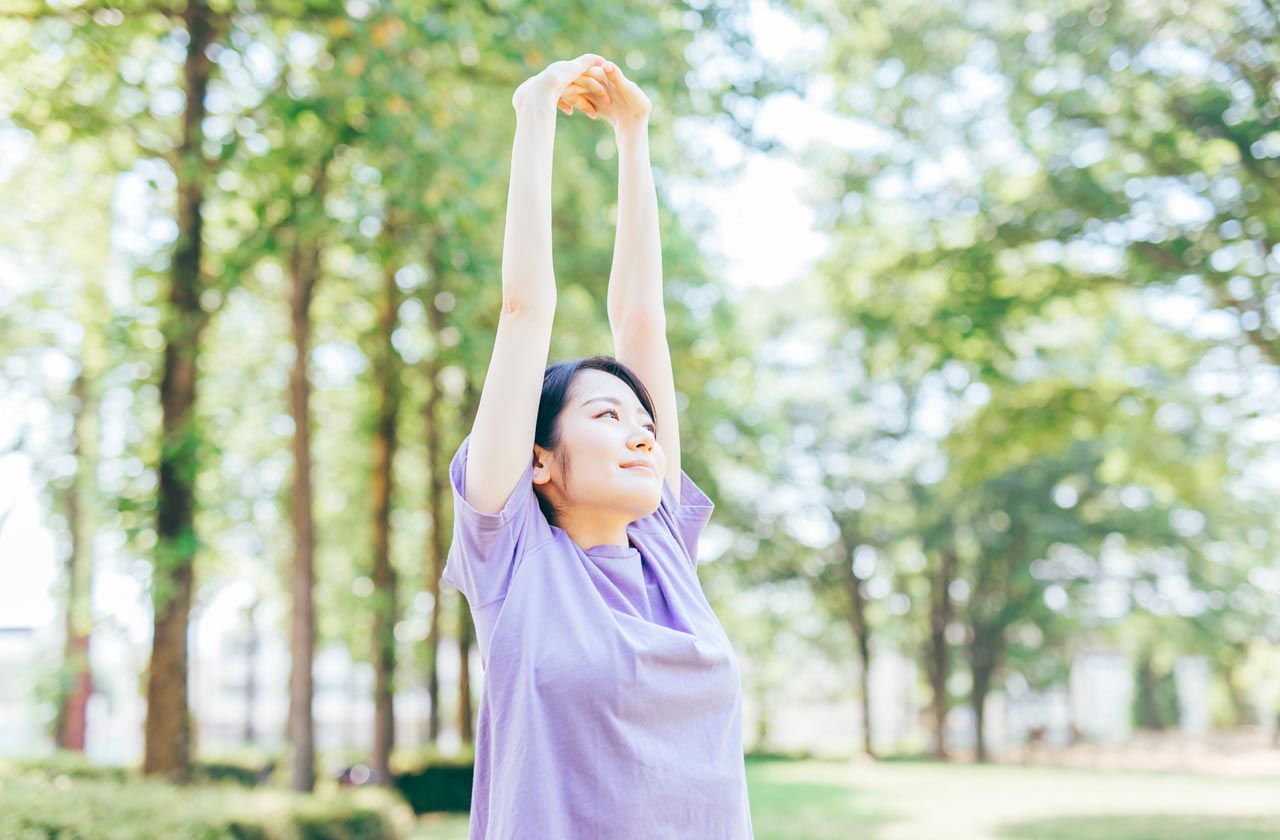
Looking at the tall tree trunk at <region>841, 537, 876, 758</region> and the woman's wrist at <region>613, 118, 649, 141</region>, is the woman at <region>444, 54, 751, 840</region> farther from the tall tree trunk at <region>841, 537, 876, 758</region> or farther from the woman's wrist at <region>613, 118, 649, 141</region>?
the tall tree trunk at <region>841, 537, 876, 758</region>

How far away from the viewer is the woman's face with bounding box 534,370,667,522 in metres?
1.74

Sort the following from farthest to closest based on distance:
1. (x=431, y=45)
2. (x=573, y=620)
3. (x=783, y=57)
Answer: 1. (x=783, y=57)
2. (x=431, y=45)
3. (x=573, y=620)

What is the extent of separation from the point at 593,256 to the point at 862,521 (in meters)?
18.1

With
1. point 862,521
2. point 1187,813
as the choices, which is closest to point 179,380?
point 1187,813

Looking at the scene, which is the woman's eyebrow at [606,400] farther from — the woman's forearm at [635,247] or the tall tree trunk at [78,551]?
the tall tree trunk at [78,551]

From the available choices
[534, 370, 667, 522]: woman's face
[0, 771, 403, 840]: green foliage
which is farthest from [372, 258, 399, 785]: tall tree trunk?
[534, 370, 667, 522]: woman's face

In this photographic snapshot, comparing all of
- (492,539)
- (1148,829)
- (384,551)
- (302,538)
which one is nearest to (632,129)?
(492,539)

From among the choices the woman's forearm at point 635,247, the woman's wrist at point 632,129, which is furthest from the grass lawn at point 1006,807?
the woman's wrist at point 632,129

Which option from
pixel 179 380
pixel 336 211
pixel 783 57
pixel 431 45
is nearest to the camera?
pixel 431 45

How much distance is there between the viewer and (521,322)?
173 centimetres

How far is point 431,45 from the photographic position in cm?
661

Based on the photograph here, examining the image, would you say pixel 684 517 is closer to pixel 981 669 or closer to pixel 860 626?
pixel 860 626

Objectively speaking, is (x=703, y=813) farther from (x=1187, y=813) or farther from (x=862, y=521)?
(x=862, y=521)

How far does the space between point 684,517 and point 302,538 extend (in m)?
9.89
